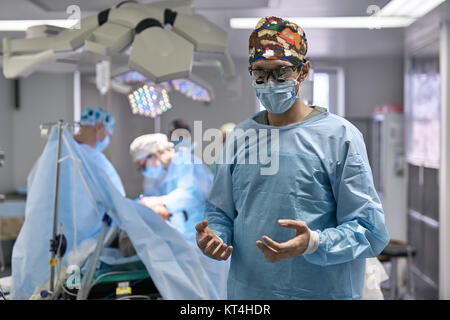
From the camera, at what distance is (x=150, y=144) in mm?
1579

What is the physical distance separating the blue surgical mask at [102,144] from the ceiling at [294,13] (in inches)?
20.7

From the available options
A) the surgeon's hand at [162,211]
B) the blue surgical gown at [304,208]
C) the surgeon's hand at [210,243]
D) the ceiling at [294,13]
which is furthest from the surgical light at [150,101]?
the surgeon's hand at [210,243]

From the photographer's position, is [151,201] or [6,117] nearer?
[6,117]

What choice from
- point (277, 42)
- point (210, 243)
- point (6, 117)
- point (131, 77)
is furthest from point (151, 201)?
point (277, 42)

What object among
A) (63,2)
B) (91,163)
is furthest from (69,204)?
(63,2)

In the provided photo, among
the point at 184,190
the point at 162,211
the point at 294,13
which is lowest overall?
the point at 162,211

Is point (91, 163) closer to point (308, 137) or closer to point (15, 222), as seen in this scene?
point (15, 222)

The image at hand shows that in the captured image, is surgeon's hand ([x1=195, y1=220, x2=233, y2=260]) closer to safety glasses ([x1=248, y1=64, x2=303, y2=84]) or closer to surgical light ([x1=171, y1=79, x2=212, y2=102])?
safety glasses ([x1=248, y1=64, x2=303, y2=84])

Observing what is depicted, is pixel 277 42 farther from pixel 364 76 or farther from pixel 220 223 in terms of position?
pixel 364 76

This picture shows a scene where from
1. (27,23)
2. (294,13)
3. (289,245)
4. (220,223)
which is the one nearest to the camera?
(289,245)

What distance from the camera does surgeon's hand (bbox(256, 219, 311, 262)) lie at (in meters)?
0.84

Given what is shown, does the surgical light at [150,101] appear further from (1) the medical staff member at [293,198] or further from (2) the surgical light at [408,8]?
(2) the surgical light at [408,8]

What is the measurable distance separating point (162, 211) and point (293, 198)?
1.02m

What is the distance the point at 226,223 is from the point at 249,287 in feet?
0.59
